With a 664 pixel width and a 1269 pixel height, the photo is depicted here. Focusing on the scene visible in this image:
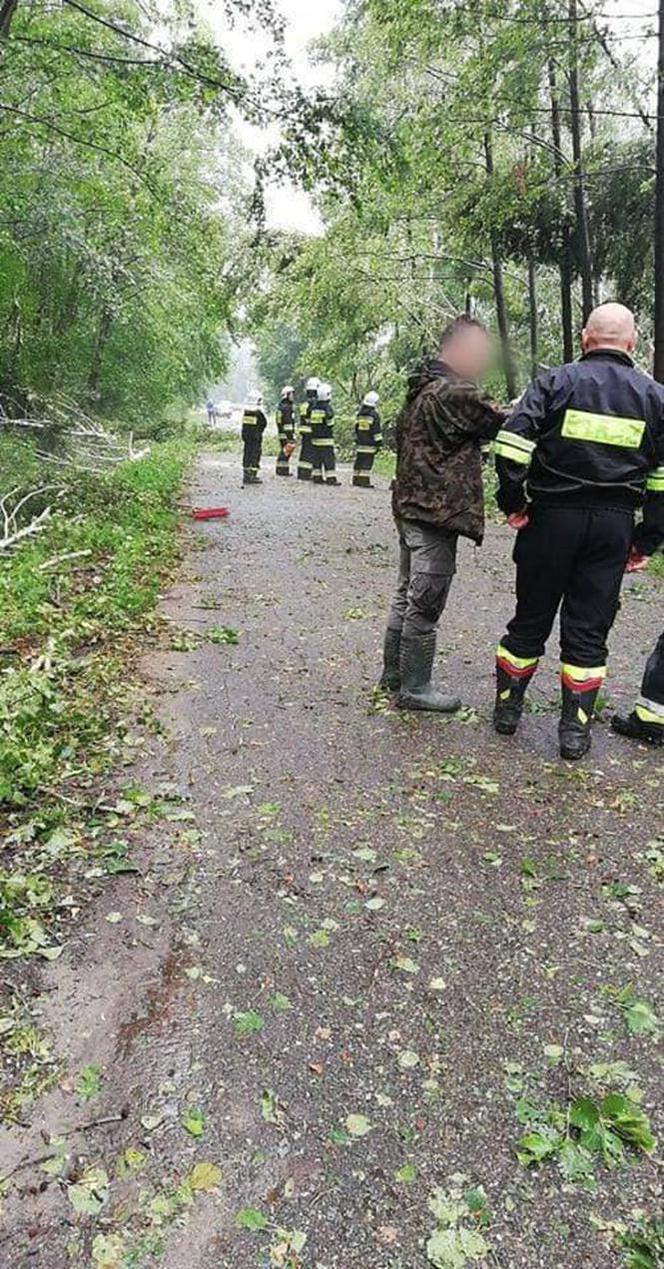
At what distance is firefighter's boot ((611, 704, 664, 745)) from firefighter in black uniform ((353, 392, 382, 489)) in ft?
45.4

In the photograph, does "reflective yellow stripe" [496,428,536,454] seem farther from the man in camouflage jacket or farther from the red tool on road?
the red tool on road

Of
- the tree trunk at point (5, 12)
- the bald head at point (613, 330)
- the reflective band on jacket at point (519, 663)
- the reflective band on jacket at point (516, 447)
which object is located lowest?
the reflective band on jacket at point (519, 663)

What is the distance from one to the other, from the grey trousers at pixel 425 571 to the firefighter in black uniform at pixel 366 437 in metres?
13.3

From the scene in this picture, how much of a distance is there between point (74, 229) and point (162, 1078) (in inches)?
534

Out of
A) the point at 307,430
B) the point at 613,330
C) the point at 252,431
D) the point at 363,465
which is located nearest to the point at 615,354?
the point at 613,330

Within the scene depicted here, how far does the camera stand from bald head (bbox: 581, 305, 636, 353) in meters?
3.95

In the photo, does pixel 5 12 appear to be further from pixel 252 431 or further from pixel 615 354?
pixel 615 354

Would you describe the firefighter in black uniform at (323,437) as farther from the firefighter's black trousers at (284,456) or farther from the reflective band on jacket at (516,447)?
the reflective band on jacket at (516,447)

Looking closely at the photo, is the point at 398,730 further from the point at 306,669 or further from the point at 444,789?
the point at 306,669

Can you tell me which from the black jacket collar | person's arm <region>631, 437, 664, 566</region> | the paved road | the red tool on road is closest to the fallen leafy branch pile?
the paved road

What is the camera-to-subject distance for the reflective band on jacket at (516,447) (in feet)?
12.9

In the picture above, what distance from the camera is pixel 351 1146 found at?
2051 mm

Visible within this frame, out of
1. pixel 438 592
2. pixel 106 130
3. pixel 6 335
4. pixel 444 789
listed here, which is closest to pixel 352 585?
pixel 438 592

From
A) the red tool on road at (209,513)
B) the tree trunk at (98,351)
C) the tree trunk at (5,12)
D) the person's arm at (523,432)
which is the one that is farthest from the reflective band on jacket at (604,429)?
the tree trunk at (98,351)
